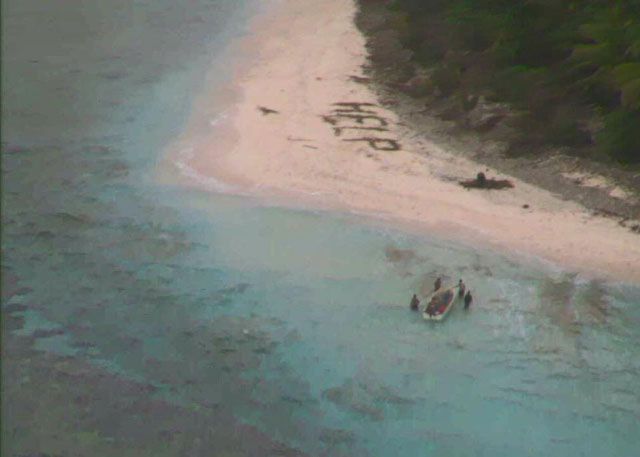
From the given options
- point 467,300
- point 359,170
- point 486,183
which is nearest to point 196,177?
point 359,170

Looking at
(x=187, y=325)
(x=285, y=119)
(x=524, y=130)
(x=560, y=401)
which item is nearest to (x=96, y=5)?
(x=285, y=119)

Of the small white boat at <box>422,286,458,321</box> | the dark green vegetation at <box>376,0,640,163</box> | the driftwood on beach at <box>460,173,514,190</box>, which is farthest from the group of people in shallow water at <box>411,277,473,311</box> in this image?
the dark green vegetation at <box>376,0,640,163</box>

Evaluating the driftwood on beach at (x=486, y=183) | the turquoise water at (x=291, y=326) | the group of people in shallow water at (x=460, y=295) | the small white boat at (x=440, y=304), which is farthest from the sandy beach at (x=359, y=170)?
the small white boat at (x=440, y=304)

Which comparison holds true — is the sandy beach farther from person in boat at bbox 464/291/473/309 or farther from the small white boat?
the small white boat

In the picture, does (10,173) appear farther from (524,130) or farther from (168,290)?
(524,130)

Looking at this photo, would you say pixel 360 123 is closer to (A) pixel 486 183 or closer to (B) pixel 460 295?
(A) pixel 486 183

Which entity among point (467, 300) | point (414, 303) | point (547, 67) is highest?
point (547, 67)

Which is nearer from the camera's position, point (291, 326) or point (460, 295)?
point (291, 326)
